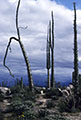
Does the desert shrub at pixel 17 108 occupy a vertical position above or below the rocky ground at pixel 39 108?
above

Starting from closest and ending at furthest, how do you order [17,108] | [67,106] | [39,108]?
[17,108]
[67,106]
[39,108]

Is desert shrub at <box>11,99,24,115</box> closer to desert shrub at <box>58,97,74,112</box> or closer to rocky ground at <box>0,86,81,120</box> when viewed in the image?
rocky ground at <box>0,86,81,120</box>

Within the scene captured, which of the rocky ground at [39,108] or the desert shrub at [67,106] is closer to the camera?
the rocky ground at [39,108]

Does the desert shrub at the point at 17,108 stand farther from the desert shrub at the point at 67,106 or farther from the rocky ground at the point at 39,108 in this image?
the desert shrub at the point at 67,106

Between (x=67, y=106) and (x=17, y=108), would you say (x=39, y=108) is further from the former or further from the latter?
(x=67, y=106)

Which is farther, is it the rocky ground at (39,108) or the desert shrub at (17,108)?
the desert shrub at (17,108)

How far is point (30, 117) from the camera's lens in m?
10.3

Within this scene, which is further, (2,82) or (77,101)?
(2,82)

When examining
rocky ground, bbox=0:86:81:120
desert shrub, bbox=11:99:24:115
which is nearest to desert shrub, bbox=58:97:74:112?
rocky ground, bbox=0:86:81:120

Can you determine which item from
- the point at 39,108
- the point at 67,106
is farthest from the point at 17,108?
the point at 67,106

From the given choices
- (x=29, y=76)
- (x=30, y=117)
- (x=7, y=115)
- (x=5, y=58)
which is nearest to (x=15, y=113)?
(x=7, y=115)

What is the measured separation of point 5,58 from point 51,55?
3.88m

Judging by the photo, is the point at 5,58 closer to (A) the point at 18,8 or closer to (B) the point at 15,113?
(A) the point at 18,8

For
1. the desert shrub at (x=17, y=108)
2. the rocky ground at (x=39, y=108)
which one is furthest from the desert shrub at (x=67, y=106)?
the desert shrub at (x=17, y=108)
